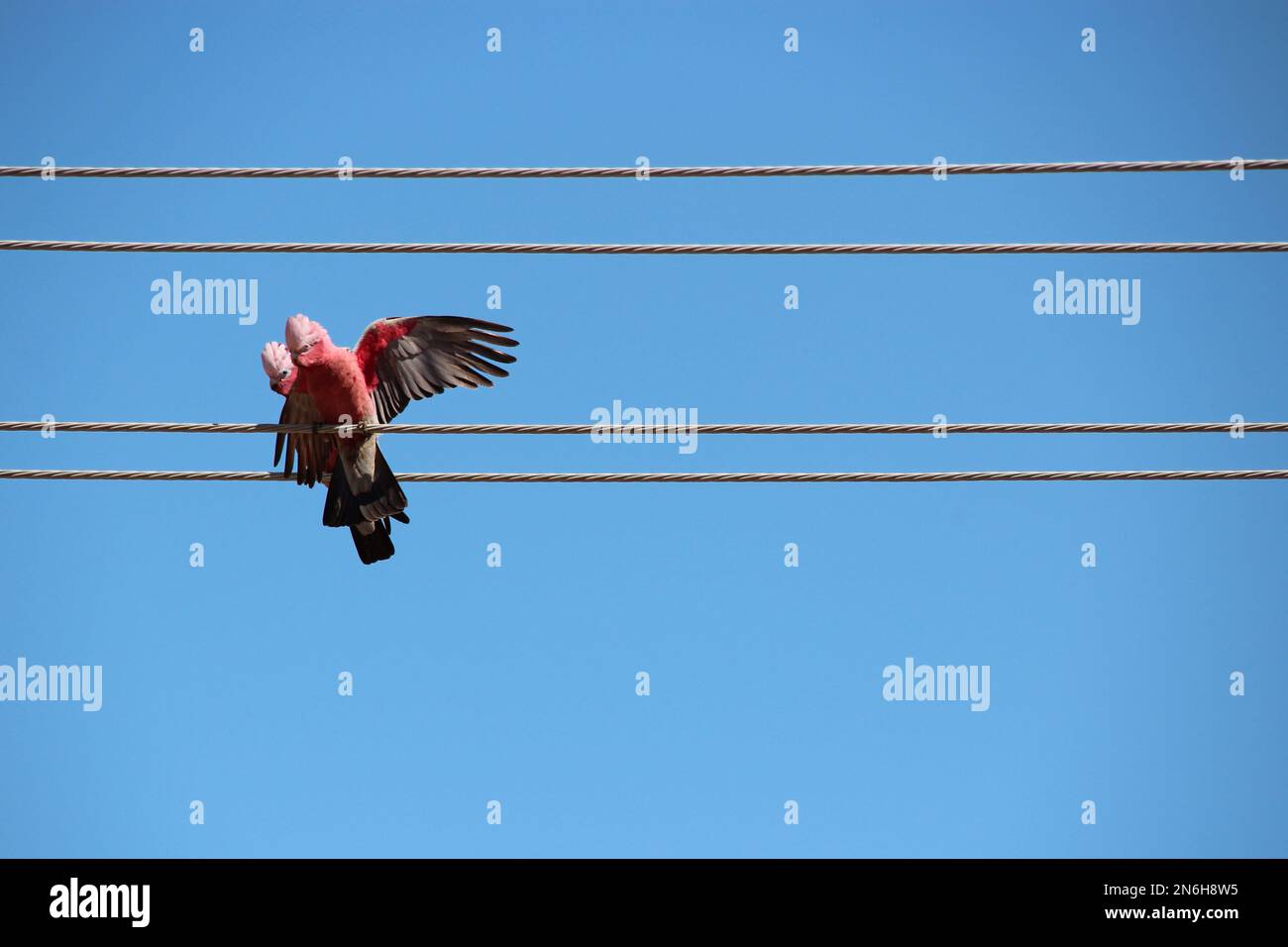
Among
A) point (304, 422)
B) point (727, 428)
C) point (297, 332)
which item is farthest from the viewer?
point (304, 422)

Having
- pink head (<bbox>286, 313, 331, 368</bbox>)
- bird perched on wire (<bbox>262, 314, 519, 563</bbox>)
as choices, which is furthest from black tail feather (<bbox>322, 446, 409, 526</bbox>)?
pink head (<bbox>286, 313, 331, 368</bbox>)

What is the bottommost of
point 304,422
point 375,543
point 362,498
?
point 375,543

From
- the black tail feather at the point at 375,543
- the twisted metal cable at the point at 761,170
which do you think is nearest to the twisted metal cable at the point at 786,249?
the twisted metal cable at the point at 761,170

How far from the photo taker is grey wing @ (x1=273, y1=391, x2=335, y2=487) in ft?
28.9

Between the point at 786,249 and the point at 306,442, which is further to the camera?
the point at 306,442

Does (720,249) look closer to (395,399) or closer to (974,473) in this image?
(974,473)

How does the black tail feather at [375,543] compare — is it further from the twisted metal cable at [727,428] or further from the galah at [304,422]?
the twisted metal cable at [727,428]

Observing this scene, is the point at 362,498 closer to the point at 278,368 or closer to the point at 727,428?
the point at 278,368

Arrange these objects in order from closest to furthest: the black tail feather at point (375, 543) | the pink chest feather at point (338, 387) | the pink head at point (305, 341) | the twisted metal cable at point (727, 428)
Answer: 1. the twisted metal cable at point (727, 428)
2. the pink head at point (305, 341)
3. the pink chest feather at point (338, 387)
4. the black tail feather at point (375, 543)

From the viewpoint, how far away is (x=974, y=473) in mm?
6961

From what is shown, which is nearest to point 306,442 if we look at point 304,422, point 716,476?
point 304,422

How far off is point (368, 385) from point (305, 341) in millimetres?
563

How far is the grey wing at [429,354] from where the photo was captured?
29.2 ft

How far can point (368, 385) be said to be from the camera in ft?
29.4
